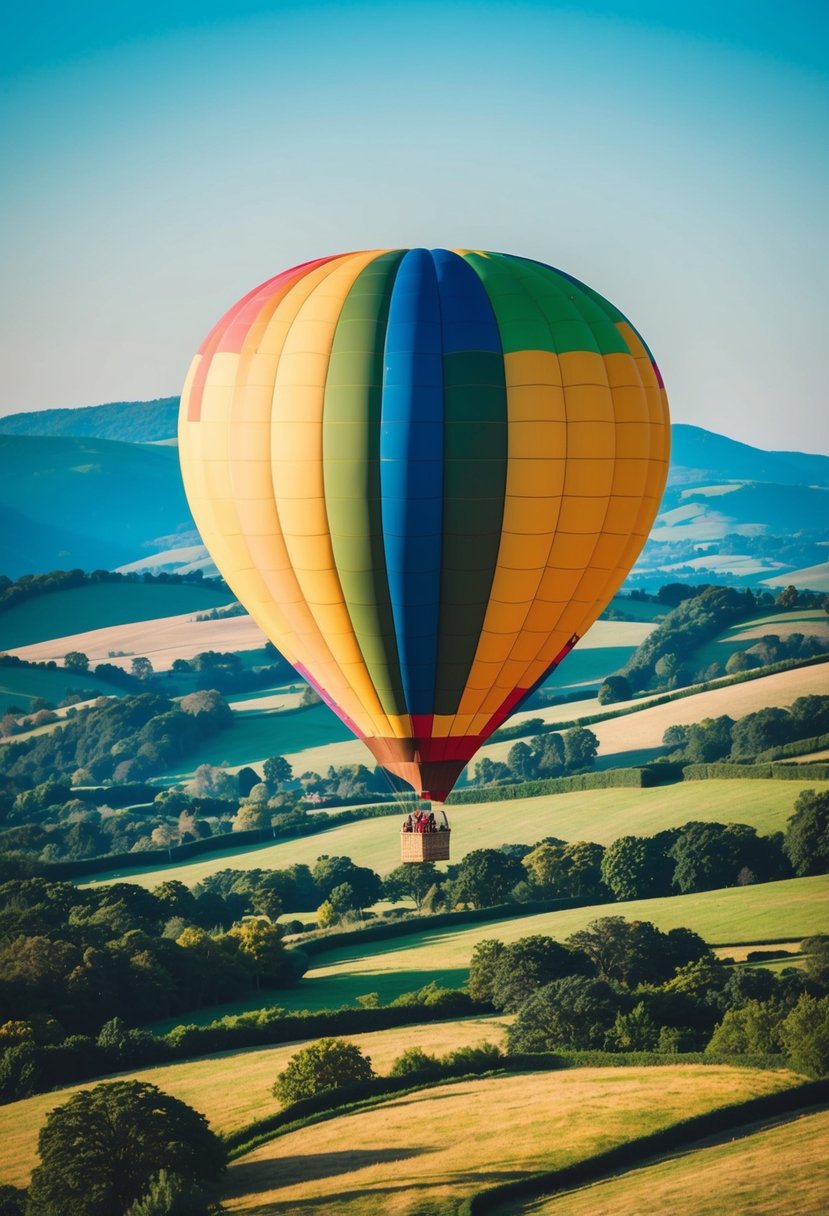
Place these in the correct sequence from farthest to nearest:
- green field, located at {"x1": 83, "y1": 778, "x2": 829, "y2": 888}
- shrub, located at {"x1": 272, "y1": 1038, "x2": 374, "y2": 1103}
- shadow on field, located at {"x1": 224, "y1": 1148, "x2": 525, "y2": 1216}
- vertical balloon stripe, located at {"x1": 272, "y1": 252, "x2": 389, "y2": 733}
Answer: green field, located at {"x1": 83, "y1": 778, "x2": 829, "y2": 888}
shrub, located at {"x1": 272, "y1": 1038, "x2": 374, "y2": 1103}
shadow on field, located at {"x1": 224, "y1": 1148, "x2": 525, "y2": 1216}
vertical balloon stripe, located at {"x1": 272, "y1": 252, "x2": 389, "y2": 733}

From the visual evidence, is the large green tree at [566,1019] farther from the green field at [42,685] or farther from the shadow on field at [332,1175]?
the green field at [42,685]

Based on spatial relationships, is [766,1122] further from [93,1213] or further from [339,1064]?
[93,1213]

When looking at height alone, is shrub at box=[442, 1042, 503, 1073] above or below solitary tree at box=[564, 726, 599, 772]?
below

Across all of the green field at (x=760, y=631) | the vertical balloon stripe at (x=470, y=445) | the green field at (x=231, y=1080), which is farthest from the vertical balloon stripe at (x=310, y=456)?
the green field at (x=760, y=631)

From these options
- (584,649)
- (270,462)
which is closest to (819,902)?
(270,462)

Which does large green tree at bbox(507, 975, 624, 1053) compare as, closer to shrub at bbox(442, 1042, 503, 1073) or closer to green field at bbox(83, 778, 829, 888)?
shrub at bbox(442, 1042, 503, 1073)

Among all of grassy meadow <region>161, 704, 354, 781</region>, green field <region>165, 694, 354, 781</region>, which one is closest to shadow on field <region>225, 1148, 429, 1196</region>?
grassy meadow <region>161, 704, 354, 781</region>

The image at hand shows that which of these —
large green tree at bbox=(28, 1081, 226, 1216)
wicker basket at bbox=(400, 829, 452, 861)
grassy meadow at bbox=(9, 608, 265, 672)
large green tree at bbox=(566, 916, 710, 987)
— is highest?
grassy meadow at bbox=(9, 608, 265, 672)

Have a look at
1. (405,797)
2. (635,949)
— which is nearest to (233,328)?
(635,949)
